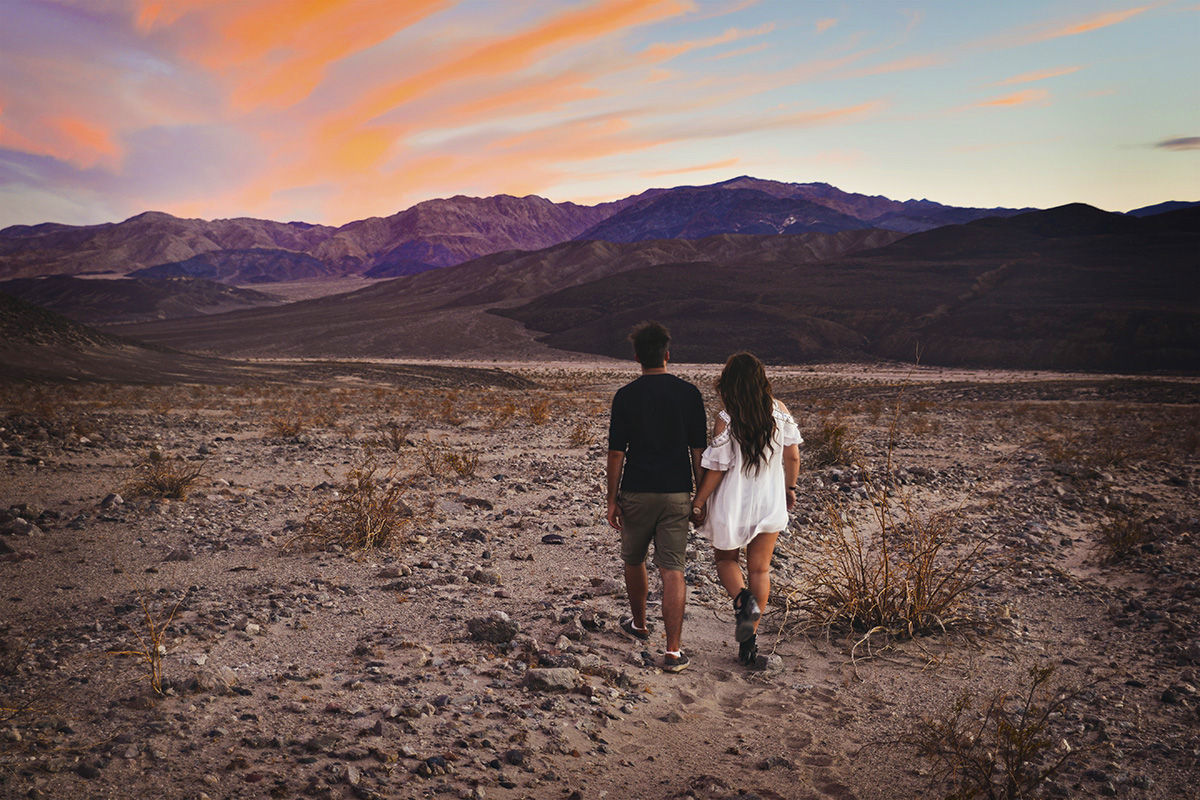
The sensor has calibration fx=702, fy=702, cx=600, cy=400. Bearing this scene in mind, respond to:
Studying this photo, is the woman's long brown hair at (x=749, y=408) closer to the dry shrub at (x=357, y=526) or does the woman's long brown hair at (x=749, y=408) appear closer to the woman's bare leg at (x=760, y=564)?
the woman's bare leg at (x=760, y=564)

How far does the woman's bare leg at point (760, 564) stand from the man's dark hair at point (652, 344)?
1226 mm

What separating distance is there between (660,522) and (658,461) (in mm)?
363

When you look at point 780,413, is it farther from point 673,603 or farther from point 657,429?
point 673,603

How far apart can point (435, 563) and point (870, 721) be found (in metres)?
3.63

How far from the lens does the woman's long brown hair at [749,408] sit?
396 centimetres

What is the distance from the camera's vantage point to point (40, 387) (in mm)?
22062

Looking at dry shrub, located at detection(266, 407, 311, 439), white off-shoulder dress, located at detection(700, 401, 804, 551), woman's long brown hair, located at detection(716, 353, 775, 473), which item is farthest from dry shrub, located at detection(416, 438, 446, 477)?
woman's long brown hair, located at detection(716, 353, 775, 473)

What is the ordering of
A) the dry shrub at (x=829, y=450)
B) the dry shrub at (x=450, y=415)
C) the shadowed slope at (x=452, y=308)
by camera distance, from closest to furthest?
the dry shrub at (x=829, y=450)
the dry shrub at (x=450, y=415)
the shadowed slope at (x=452, y=308)

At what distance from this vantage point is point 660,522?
402cm

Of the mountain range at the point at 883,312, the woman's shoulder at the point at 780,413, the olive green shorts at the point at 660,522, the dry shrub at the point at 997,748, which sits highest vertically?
the mountain range at the point at 883,312

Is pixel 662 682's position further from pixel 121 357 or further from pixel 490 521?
pixel 121 357

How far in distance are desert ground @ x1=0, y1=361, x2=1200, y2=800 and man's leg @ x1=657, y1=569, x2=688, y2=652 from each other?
20 cm

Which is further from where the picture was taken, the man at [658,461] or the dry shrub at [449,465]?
the dry shrub at [449,465]

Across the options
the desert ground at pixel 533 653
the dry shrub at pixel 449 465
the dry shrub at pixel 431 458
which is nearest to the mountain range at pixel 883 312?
the dry shrub at pixel 431 458
